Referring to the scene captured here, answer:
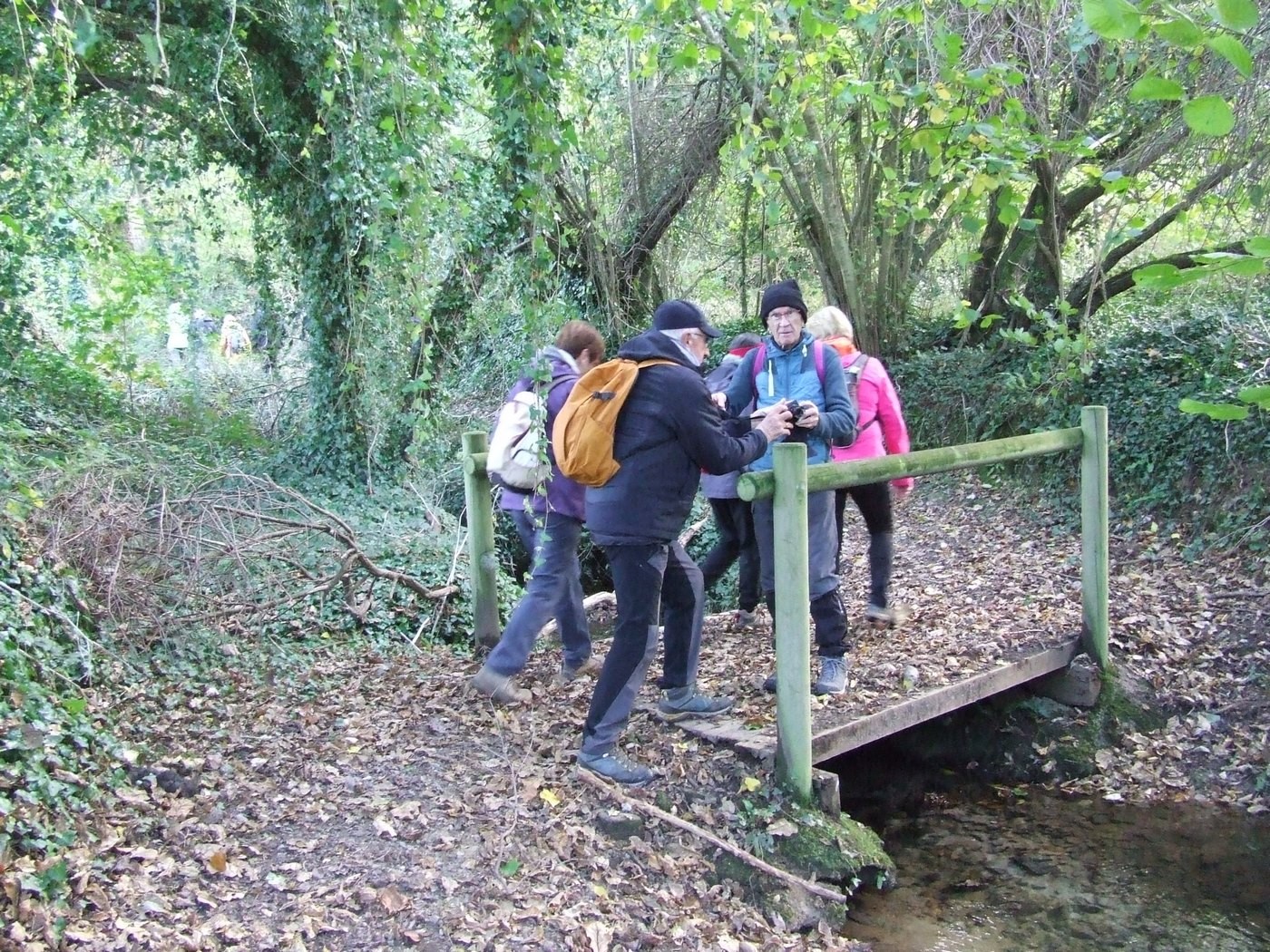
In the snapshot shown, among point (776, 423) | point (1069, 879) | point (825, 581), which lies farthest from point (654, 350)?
point (1069, 879)

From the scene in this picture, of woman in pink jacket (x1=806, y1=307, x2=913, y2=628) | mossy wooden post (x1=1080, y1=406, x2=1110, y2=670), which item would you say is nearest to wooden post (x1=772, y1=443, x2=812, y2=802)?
woman in pink jacket (x1=806, y1=307, x2=913, y2=628)

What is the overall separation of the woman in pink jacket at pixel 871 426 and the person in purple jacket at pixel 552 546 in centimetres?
140

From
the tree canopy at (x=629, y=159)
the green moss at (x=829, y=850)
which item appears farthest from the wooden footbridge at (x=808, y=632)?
the tree canopy at (x=629, y=159)

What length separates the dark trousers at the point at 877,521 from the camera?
5.64m

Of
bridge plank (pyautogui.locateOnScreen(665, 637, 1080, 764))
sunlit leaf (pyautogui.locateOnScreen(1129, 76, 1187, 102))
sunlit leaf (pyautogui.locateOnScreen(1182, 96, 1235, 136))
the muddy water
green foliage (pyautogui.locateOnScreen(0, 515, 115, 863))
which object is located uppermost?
sunlit leaf (pyautogui.locateOnScreen(1129, 76, 1187, 102))

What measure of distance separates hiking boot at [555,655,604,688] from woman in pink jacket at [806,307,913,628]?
1.49m

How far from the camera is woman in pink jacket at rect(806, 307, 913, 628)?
216 inches

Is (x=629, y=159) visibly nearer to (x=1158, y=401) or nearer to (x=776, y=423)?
(x=1158, y=401)

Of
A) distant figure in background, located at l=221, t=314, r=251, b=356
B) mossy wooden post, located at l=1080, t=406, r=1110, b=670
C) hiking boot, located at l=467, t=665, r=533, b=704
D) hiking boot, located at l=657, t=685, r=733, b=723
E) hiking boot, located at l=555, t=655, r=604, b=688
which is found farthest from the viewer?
distant figure in background, located at l=221, t=314, r=251, b=356

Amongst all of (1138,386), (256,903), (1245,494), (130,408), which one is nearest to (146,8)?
(130,408)

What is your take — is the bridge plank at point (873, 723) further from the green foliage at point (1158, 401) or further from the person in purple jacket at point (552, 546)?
the green foliage at point (1158, 401)

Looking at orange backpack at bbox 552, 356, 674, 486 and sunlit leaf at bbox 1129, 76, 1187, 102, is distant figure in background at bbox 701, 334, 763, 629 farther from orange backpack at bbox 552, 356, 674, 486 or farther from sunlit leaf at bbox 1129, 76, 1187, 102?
sunlit leaf at bbox 1129, 76, 1187, 102

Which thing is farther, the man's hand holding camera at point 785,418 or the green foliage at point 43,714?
the man's hand holding camera at point 785,418

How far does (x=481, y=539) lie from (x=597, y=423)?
81.1 inches
